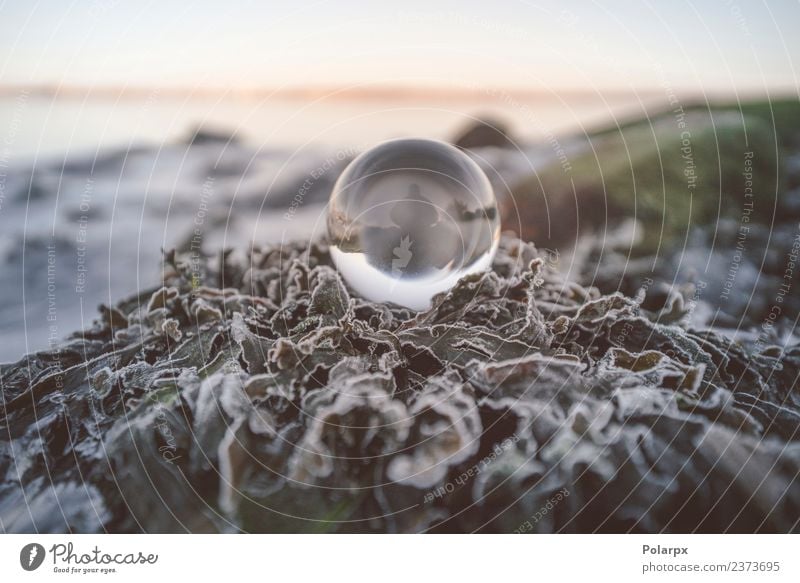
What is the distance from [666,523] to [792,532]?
A: 0.46ft

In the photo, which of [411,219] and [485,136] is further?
[485,136]

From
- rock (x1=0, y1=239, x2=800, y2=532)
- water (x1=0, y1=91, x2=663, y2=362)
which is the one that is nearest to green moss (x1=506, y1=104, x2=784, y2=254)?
water (x1=0, y1=91, x2=663, y2=362)

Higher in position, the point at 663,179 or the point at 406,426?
the point at 663,179

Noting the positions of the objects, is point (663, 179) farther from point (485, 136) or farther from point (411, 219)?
point (411, 219)

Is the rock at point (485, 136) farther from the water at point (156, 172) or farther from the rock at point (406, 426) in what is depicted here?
the rock at point (406, 426)

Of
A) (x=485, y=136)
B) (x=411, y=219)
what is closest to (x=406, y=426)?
(x=411, y=219)

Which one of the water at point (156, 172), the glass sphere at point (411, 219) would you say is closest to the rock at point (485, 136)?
the water at point (156, 172)

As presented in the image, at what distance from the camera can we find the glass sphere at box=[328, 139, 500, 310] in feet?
2.24

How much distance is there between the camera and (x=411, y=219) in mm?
684

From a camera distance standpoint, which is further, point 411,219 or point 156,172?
point 156,172

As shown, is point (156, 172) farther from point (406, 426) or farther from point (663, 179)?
point (663, 179)
